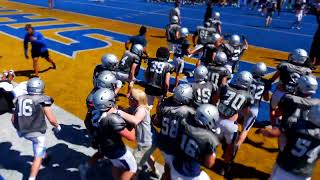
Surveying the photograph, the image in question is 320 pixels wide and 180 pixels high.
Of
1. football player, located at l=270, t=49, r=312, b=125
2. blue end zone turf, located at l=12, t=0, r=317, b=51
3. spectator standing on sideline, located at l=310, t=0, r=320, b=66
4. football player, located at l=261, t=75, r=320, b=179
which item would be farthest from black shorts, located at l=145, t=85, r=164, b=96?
blue end zone turf, located at l=12, t=0, r=317, b=51

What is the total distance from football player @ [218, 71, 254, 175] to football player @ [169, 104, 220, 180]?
163cm

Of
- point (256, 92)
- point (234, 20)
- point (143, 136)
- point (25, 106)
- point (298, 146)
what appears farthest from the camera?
point (234, 20)

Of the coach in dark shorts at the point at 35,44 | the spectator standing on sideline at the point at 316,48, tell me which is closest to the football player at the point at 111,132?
the coach in dark shorts at the point at 35,44

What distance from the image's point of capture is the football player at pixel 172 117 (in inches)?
191

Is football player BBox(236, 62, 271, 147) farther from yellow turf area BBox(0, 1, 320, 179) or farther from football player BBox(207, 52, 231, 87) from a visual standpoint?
yellow turf area BBox(0, 1, 320, 179)

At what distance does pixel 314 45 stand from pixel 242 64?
2.97 m

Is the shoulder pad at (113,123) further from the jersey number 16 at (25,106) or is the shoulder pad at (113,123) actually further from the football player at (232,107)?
the football player at (232,107)

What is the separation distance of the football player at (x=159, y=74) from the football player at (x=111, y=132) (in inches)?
110

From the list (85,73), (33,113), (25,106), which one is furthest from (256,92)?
(85,73)

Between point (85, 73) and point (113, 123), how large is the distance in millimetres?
7402

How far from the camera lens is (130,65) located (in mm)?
8930

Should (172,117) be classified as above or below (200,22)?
below

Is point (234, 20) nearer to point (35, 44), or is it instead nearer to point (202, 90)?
point (35, 44)

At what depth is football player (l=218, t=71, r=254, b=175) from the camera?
20.2 feet
